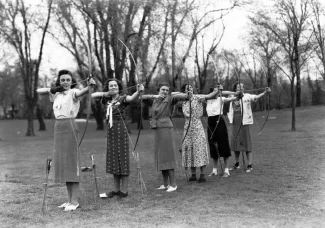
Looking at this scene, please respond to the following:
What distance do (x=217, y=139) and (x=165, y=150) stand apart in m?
1.76

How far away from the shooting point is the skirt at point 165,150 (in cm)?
620

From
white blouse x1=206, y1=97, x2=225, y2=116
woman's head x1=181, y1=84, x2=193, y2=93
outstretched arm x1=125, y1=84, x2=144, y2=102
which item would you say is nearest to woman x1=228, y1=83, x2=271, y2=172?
white blouse x1=206, y1=97, x2=225, y2=116

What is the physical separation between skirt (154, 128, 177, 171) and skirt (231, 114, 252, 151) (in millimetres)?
2228

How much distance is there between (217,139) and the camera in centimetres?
765

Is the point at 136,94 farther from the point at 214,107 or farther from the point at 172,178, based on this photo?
the point at 214,107

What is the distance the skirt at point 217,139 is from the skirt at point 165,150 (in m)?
1.60

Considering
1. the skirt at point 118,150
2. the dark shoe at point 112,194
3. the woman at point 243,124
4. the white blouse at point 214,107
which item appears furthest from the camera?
the woman at point 243,124

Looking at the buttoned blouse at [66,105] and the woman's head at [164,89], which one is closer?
the buttoned blouse at [66,105]

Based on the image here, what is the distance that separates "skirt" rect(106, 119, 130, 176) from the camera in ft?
18.6

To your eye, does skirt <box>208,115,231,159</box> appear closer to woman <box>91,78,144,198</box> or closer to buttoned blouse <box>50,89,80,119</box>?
woman <box>91,78,144,198</box>

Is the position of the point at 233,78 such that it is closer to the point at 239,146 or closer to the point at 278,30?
the point at 278,30

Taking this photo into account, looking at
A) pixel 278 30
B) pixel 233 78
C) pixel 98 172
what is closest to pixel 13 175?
pixel 98 172

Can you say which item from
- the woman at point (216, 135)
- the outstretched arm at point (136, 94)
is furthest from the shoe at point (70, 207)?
the woman at point (216, 135)

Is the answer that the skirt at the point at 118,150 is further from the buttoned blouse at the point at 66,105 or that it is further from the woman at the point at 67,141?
the buttoned blouse at the point at 66,105
